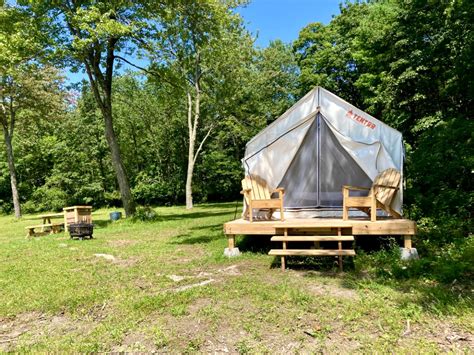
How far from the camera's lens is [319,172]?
8.04 m

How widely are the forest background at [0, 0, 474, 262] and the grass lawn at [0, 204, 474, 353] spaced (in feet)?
9.83

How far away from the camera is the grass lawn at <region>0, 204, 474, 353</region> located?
9.82ft

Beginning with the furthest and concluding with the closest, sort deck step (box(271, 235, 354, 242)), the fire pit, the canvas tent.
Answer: the fire pit < the canvas tent < deck step (box(271, 235, 354, 242))

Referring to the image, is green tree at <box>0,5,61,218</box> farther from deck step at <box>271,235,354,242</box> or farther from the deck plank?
deck step at <box>271,235,354,242</box>

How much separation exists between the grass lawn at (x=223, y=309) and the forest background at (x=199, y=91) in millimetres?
2995

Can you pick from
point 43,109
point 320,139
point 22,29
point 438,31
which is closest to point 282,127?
point 320,139

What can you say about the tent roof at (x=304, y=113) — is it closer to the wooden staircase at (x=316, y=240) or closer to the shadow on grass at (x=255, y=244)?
the shadow on grass at (x=255, y=244)

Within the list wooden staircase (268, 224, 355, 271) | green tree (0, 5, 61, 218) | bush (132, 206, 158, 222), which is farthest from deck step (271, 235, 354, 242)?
green tree (0, 5, 61, 218)

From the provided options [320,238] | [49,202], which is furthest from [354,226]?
[49,202]

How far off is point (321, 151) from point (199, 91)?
12661 millimetres

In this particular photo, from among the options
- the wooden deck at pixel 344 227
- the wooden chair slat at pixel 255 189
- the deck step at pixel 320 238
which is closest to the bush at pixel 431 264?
the wooden deck at pixel 344 227

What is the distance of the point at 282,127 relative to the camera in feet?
24.8

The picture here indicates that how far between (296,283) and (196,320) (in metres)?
1.50

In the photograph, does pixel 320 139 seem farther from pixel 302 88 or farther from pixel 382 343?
pixel 302 88
